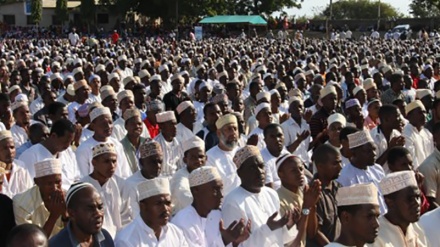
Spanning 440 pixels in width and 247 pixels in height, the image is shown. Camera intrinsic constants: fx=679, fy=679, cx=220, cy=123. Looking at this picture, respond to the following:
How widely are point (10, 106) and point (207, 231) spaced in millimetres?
4367

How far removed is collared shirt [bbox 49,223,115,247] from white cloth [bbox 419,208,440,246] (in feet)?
7.25

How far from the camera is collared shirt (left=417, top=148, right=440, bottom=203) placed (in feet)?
19.3

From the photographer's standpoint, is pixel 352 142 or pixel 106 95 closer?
pixel 352 142

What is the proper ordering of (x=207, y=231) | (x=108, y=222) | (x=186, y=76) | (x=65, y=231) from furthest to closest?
1. (x=186, y=76)
2. (x=108, y=222)
3. (x=207, y=231)
4. (x=65, y=231)

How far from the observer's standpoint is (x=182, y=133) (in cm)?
766

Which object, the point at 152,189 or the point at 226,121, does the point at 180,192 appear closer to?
the point at 226,121

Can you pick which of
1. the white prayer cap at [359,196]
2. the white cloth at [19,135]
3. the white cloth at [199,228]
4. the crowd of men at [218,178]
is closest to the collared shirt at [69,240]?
the crowd of men at [218,178]

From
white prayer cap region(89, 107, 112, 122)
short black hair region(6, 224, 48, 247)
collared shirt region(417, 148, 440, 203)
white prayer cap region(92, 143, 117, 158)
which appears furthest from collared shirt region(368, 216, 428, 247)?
white prayer cap region(89, 107, 112, 122)

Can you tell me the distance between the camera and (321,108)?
884 cm

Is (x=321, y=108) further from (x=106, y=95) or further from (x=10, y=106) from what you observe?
(x=10, y=106)

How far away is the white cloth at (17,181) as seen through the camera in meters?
5.48

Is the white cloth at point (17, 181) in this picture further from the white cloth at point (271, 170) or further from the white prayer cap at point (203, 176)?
the white cloth at point (271, 170)

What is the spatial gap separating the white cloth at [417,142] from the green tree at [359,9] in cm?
8957

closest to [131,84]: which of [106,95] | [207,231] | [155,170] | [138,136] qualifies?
[106,95]
